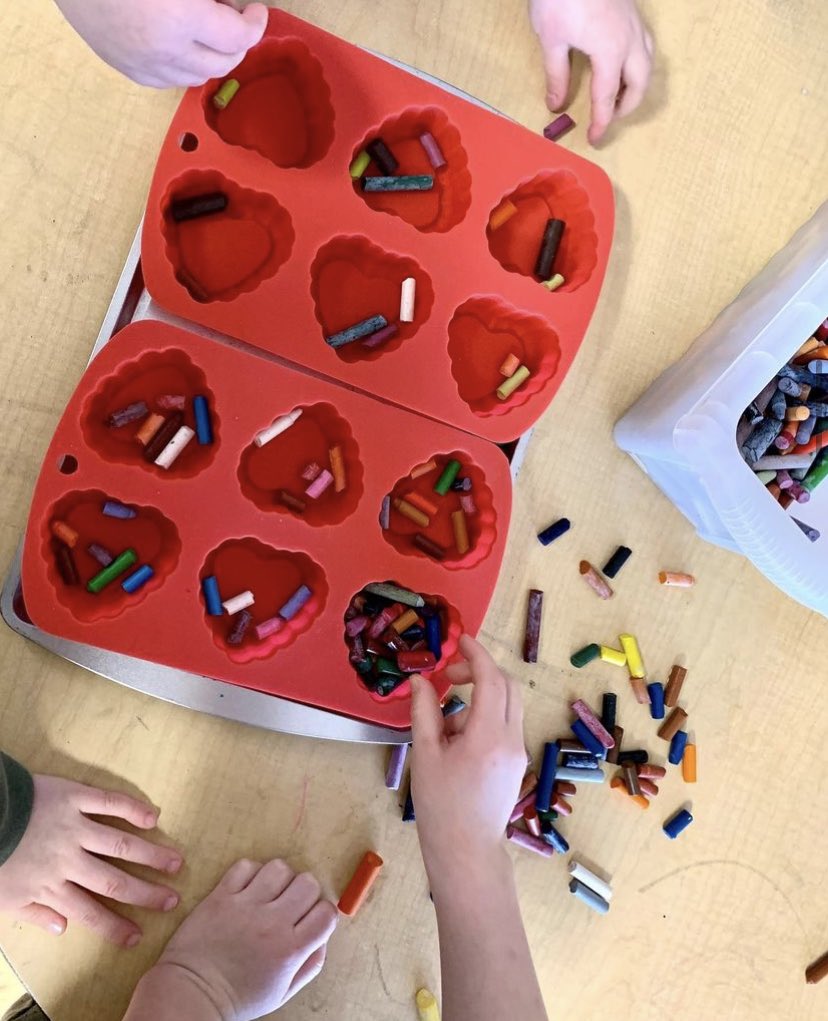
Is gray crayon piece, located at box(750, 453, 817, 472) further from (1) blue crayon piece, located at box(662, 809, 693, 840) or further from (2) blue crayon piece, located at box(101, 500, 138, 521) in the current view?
(2) blue crayon piece, located at box(101, 500, 138, 521)

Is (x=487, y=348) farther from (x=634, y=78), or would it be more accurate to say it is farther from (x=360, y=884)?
(x=360, y=884)

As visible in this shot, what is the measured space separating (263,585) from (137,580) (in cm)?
11

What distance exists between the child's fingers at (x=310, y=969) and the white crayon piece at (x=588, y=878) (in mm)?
251

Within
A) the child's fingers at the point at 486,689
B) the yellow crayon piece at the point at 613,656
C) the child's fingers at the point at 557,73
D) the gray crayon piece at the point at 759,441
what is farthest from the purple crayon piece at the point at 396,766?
the child's fingers at the point at 557,73

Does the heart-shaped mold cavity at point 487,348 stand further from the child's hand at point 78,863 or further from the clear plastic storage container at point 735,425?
the child's hand at point 78,863

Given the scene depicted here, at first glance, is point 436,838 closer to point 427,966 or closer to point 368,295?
point 427,966

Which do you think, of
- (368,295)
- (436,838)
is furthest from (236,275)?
(436,838)

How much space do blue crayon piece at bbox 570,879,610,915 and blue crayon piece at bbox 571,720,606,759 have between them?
0.13m

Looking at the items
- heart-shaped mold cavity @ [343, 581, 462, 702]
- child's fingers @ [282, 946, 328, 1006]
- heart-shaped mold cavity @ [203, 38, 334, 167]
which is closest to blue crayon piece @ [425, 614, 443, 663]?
heart-shaped mold cavity @ [343, 581, 462, 702]

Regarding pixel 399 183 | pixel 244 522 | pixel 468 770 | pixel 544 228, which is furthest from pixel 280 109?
pixel 468 770

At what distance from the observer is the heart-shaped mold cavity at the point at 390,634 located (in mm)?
762

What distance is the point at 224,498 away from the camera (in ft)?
2.37

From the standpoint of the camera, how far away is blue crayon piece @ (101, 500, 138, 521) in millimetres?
719

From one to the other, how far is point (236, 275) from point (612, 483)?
418 mm
